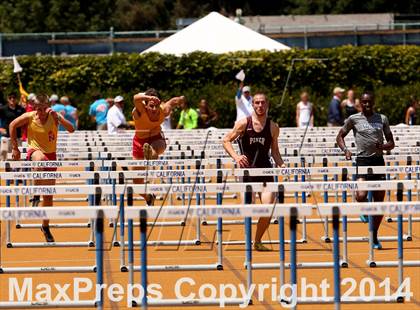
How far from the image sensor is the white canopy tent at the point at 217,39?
32.9m

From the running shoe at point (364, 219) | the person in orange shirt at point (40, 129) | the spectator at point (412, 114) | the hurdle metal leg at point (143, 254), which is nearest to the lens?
the hurdle metal leg at point (143, 254)

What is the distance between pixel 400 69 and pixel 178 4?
40125mm

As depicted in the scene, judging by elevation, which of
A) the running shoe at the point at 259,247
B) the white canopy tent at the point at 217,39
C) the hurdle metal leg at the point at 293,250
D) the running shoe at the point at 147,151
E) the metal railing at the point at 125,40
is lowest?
the running shoe at the point at 259,247

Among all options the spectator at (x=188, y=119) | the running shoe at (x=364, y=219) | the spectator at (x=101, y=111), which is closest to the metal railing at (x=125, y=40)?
the spectator at (x=188, y=119)

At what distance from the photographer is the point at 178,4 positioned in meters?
78.2

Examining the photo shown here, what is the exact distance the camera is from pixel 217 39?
3291cm

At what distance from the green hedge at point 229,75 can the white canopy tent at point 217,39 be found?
4688 mm

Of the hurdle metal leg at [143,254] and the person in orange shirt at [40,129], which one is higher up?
the person in orange shirt at [40,129]

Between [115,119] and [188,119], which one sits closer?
[115,119]

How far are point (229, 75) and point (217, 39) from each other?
6133 mm

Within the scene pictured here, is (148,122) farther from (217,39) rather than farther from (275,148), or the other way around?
(217,39)

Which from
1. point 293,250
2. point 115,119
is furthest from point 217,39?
point 293,250

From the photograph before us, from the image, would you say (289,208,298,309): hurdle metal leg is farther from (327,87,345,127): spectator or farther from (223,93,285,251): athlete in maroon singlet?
(327,87,345,127): spectator

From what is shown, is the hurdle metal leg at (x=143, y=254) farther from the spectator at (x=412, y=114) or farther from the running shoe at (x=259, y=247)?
the spectator at (x=412, y=114)
